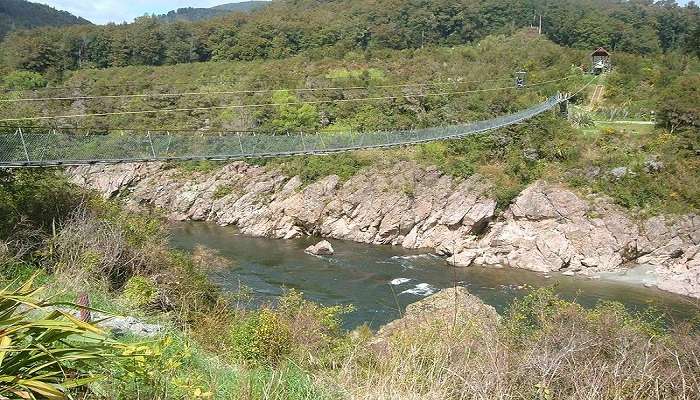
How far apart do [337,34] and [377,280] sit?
2728 centimetres

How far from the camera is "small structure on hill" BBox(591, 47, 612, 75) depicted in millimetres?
25203

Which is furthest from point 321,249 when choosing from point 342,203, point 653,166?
point 653,166

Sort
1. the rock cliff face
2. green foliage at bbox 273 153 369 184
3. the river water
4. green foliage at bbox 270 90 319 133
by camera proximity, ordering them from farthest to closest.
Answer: green foliage at bbox 270 90 319 133 → green foliage at bbox 273 153 369 184 → the rock cliff face → the river water

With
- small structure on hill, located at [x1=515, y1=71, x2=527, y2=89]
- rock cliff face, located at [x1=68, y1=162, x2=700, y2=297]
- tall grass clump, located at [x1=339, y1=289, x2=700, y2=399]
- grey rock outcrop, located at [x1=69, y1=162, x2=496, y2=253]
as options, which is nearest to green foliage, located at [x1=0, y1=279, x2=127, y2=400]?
tall grass clump, located at [x1=339, y1=289, x2=700, y2=399]

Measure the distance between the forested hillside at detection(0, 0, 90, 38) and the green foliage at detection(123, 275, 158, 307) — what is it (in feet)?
198

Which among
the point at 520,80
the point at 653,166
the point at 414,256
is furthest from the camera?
the point at 520,80

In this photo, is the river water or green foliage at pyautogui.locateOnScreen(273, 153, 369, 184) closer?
the river water

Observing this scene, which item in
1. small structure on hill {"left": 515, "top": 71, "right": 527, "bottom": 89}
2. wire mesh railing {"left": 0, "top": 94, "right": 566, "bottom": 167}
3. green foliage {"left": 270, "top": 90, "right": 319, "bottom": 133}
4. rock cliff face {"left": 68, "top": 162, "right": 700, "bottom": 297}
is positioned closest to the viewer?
wire mesh railing {"left": 0, "top": 94, "right": 566, "bottom": 167}

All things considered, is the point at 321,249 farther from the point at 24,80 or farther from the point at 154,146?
the point at 24,80

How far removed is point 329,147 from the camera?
11.5 m

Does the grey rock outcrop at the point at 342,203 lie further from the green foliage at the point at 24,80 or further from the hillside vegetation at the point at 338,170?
the green foliage at the point at 24,80

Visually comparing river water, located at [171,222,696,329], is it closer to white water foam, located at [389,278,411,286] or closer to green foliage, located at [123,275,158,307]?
white water foam, located at [389,278,411,286]

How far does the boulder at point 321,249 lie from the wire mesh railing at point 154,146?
460 cm

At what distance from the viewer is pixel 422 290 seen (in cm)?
1297
